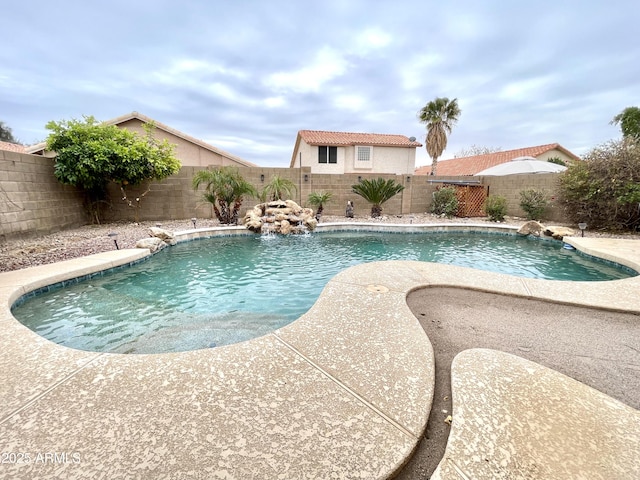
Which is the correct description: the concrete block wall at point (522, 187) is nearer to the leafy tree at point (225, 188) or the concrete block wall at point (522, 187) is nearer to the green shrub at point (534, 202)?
the green shrub at point (534, 202)

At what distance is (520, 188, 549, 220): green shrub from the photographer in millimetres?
10570

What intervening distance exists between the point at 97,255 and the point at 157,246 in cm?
130

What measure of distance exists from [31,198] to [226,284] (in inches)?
265

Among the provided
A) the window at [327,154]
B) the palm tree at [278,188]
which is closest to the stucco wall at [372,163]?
the window at [327,154]

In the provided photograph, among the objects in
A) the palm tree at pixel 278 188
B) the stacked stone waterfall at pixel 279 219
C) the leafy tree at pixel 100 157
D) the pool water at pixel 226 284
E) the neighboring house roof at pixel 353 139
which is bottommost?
the pool water at pixel 226 284

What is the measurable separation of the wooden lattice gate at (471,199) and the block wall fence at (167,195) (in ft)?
2.15

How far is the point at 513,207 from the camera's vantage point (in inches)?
479

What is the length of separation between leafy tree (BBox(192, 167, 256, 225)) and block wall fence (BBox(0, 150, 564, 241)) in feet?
4.55

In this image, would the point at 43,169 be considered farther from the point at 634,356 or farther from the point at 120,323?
the point at 634,356

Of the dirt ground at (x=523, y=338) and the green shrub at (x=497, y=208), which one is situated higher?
the green shrub at (x=497, y=208)

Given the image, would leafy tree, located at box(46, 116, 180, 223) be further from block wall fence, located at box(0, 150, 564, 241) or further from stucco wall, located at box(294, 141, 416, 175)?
stucco wall, located at box(294, 141, 416, 175)

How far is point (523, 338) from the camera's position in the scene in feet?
8.33

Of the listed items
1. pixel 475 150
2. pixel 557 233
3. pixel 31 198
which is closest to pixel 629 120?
pixel 557 233

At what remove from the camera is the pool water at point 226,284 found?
10.1 feet
